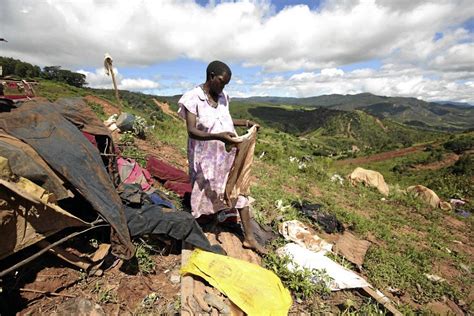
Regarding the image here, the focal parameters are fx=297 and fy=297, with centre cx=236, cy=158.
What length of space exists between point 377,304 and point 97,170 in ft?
9.39

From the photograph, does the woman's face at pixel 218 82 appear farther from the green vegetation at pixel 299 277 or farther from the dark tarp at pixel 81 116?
the green vegetation at pixel 299 277

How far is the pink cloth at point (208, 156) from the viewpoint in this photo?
2.76m

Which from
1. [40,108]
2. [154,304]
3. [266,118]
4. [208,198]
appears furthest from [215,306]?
[266,118]

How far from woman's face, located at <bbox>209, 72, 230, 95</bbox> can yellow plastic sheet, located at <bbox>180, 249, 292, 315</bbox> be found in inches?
58.2

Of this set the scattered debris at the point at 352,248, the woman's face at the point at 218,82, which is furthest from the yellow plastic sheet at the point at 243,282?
the scattered debris at the point at 352,248

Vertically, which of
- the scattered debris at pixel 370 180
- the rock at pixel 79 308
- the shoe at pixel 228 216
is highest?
the shoe at pixel 228 216

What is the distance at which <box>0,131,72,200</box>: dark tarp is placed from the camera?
6.50 ft

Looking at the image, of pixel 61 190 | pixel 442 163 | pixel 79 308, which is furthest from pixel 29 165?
pixel 442 163

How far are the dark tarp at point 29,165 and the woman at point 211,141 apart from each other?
113cm

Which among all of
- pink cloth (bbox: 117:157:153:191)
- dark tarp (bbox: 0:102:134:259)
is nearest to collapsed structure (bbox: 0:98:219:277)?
dark tarp (bbox: 0:102:134:259)

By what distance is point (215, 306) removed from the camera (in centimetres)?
221

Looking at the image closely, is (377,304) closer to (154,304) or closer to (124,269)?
(154,304)

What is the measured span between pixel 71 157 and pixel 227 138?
1.30 m

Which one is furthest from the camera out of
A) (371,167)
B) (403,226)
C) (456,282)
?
(371,167)
